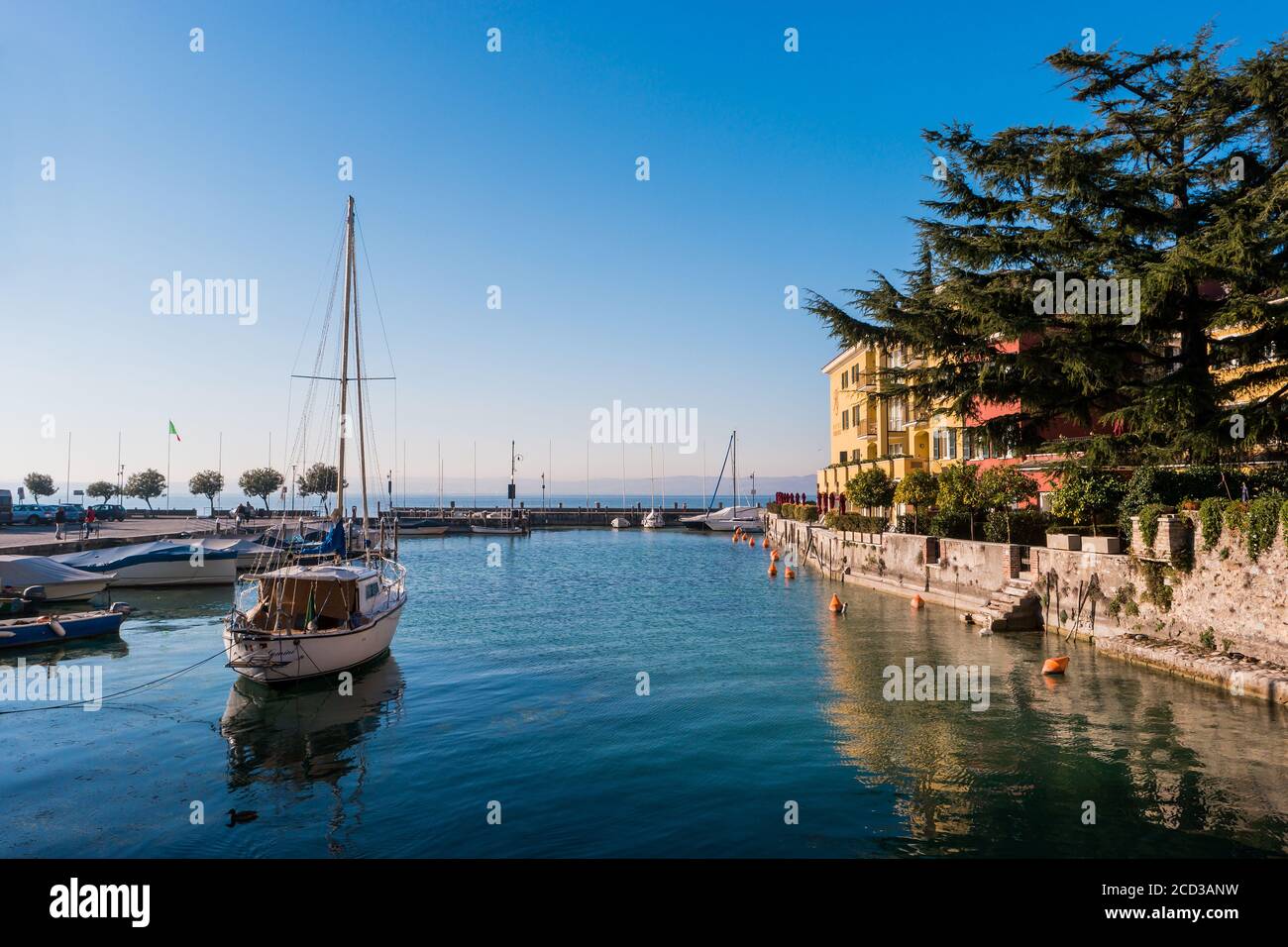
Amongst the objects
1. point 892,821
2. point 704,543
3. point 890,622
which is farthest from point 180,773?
point 704,543

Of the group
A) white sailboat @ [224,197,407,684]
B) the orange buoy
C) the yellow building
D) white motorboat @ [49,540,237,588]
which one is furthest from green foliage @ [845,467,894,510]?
white motorboat @ [49,540,237,588]

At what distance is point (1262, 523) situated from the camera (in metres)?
19.1

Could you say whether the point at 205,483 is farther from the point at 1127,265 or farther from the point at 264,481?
the point at 1127,265

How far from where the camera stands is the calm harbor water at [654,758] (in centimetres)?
1198

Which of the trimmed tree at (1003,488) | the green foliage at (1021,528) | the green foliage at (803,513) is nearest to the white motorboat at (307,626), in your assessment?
the green foliage at (1021,528)

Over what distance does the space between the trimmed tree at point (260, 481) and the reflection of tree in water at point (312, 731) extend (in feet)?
318

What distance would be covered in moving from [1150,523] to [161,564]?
157ft

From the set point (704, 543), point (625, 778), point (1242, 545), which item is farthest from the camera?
point (704, 543)

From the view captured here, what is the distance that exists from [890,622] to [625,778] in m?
19.5

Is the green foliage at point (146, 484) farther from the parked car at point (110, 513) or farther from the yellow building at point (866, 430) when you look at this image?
the yellow building at point (866, 430)

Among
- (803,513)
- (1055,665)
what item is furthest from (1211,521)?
(803,513)

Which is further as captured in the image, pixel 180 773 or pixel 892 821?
pixel 180 773

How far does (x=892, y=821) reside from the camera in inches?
487
